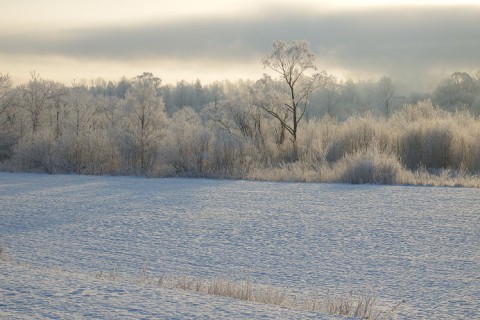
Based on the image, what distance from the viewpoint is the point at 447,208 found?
1155 cm

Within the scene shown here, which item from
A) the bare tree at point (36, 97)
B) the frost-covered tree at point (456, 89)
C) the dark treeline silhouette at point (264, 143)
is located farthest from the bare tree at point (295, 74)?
the frost-covered tree at point (456, 89)

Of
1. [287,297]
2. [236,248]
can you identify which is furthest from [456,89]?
[287,297]

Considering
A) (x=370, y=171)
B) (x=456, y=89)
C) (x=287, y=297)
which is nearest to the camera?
(x=287, y=297)

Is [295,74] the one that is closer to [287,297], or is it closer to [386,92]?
[287,297]

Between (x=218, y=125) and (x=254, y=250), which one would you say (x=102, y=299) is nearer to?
(x=254, y=250)

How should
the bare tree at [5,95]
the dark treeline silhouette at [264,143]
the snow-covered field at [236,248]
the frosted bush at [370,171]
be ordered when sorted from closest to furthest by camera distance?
the snow-covered field at [236,248]
the frosted bush at [370,171]
the dark treeline silhouette at [264,143]
the bare tree at [5,95]

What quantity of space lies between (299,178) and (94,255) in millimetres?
10698

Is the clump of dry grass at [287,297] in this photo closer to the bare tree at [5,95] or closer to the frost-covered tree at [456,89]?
the bare tree at [5,95]

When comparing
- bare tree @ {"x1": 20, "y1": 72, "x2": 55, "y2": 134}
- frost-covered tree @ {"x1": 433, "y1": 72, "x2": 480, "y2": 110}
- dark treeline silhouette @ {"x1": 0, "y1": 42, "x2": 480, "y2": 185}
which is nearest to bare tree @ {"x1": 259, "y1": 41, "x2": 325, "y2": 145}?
dark treeline silhouette @ {"x1": 0, "y1": 42, "x2": 480, "y2": 185}

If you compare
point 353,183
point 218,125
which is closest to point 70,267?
point 353,183

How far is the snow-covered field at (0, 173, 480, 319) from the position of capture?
4805mm

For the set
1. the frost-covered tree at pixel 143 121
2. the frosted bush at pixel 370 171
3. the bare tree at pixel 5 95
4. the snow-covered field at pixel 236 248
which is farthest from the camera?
the bare tree at pixel 5 95

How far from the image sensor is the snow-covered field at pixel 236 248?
4805 mm

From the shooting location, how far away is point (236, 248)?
8.25m
